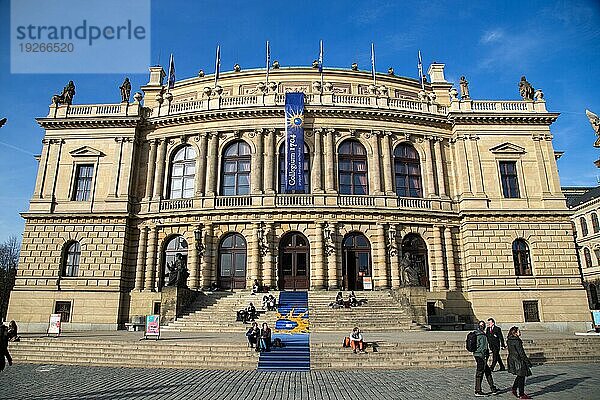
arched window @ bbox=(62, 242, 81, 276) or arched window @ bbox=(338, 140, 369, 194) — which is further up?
arched window @ bbox=(338, 140, 369, 194)

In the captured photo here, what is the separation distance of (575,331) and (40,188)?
43.1 metres

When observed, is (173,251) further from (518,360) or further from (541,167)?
(541,167)

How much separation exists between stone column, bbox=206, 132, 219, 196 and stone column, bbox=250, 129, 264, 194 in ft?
10.0

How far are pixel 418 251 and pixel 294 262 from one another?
32.6ft

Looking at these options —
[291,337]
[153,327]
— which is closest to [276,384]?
[291,337]

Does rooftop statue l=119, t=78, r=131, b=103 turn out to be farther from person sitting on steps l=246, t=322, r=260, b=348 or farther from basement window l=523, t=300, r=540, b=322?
basement window l=523, t=300, r=540, b=322

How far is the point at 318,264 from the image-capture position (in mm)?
30141

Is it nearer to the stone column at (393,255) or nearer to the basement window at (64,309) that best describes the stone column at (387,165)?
the stone column at (393,255)

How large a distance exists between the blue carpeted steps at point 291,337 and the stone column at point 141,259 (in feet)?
38.6

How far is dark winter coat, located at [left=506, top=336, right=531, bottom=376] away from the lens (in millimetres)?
10873

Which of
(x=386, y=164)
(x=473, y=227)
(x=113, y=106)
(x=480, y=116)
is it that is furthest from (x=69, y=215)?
(x=480, y=116)

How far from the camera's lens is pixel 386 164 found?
109ft

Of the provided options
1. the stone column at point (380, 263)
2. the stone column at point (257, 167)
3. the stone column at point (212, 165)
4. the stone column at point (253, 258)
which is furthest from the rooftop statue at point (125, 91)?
the stone column at point (380, 263)

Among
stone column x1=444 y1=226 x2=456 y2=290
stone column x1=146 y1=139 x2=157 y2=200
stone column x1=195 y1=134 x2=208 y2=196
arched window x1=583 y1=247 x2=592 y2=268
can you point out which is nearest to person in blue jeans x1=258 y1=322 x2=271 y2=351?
stone column x1=195 y1=134 x2=208 y2=196
